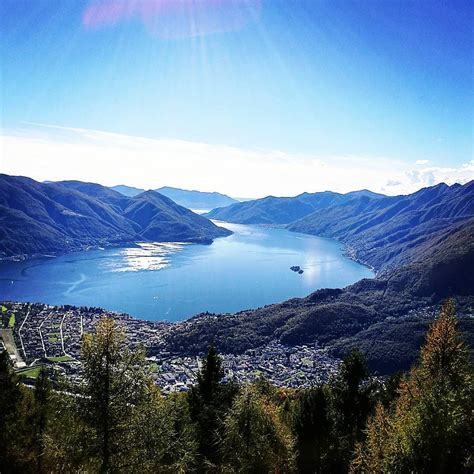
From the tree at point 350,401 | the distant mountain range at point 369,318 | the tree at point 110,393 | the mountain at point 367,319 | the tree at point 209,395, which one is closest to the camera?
the tree at point 110,393

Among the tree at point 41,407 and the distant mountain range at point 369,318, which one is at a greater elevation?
the tree at point 41,407

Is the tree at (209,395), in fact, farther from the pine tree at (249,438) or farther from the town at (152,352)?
the town at (152,352)

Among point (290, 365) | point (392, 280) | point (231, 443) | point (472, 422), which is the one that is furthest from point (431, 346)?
point (392, 280)

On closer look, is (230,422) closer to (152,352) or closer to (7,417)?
(7,417)

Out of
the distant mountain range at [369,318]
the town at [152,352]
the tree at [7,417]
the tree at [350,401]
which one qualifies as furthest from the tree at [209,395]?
the distant mountain range at [369,318]

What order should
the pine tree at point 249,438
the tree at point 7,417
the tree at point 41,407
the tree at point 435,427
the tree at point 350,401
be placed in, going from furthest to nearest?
1. the tree at point 350,401
2. the tree at point 41,407
3. the tree at point 7,417
4. the pine tree at point 249,438
5. the tree at point 435,427

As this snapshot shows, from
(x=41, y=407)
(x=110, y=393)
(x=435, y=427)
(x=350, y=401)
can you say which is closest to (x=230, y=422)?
(x=110, y=393)

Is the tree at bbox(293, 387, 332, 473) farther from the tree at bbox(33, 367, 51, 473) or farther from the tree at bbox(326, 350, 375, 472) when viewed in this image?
the tree at bbox(33, 367, 51, 473)

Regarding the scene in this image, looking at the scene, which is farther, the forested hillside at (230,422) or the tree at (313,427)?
the tree at (313,427)
